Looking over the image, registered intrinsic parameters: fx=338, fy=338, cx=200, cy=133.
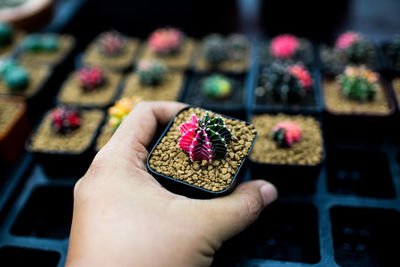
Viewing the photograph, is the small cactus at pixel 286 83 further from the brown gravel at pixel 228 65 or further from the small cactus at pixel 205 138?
the small cactus at pixel 205 138

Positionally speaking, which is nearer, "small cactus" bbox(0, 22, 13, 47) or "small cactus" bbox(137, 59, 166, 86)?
"small cactus" bbox(137, 59, 166, 86)

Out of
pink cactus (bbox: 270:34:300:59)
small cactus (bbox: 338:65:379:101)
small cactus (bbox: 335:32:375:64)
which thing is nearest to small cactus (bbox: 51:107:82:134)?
pink cactus (bbox: 270:34:300:59)

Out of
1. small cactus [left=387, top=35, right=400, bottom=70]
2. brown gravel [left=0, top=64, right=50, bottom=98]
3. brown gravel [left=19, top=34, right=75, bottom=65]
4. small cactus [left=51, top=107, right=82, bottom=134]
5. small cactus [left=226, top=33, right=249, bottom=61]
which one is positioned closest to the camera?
small cactus [left=51, top=107, right=82, bottom=134]

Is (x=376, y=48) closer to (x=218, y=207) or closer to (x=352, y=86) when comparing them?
(x=352, y=86)

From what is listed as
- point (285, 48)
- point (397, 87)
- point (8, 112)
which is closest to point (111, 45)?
point (8, 112)

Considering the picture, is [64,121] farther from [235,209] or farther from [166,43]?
[235,209]

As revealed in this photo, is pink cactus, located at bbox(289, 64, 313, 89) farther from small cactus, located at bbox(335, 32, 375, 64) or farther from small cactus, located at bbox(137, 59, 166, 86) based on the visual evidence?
small cactus, located at bbox(137, 59, 166, 86)
